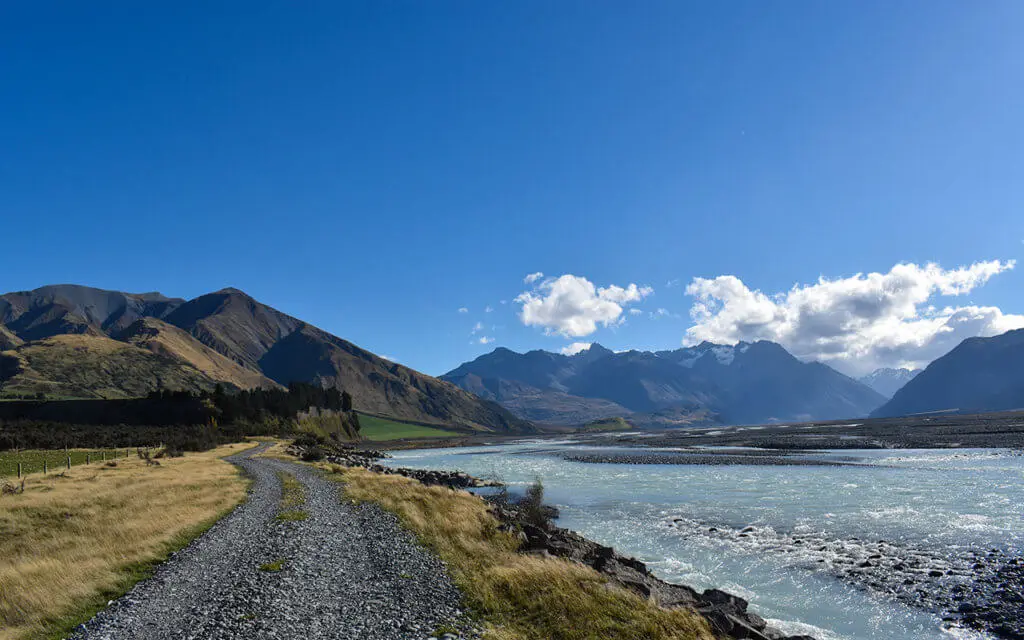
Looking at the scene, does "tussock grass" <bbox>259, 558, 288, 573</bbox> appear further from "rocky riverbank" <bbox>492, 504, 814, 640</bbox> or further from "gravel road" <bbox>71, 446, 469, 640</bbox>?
"rocky riverbank" <bbox>492, 504, 814, 640</bbox>

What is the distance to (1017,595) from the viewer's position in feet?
65.2

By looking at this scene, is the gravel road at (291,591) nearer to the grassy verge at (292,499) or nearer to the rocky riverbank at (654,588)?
the grassy verge at (292,499)

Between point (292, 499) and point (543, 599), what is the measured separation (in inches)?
993

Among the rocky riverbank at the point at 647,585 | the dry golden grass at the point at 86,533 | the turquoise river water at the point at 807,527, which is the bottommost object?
the turquoise river water at the point at 807,527

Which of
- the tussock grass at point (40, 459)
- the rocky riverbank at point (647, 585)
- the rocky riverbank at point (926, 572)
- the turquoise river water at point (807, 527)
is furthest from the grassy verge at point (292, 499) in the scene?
the rocky riverbank at point (926, 572)

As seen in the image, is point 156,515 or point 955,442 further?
point 955,442

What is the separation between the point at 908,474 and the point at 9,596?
71.1 m

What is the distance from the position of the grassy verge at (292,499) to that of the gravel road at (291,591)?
3129 mm

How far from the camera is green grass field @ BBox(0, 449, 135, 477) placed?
166ft

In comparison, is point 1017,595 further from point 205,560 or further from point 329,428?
point 329,428

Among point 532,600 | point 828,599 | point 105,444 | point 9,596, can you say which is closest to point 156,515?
point 9,596

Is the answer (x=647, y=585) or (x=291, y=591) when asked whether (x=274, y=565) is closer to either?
(x=291, y=591)

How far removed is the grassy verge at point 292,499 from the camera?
2866 cm

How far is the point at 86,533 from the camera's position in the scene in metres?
24.3
